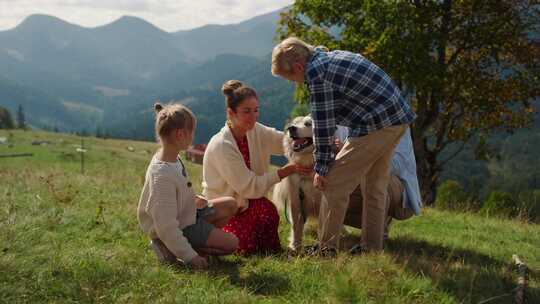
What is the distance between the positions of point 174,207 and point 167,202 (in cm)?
9

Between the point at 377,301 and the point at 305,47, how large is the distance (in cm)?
249

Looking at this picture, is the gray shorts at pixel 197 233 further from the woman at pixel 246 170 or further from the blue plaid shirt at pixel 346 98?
the blue plaid shirt at pixel 346 98

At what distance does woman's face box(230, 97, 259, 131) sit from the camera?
528cm

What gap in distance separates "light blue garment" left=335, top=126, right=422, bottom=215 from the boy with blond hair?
962 mm

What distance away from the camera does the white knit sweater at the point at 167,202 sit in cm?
445

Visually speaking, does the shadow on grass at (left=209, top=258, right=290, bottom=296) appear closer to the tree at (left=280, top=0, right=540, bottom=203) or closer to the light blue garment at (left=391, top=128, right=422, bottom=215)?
the light blue garment at (left=391, top=128, right=422, bottom=215)

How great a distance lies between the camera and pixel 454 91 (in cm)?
1980

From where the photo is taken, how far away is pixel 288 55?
4.81 meters

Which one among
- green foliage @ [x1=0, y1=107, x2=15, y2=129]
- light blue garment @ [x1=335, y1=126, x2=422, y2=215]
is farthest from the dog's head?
green foliage @ [x1=0, y1=107, x2=15, y2=129]

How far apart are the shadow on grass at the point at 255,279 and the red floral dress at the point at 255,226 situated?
456 mm

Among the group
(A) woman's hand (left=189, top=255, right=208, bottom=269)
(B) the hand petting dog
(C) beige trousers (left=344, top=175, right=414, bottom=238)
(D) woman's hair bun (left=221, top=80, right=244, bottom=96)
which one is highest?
(D) woman's hair bun (left=221, top=80, right=244, bottom=96)

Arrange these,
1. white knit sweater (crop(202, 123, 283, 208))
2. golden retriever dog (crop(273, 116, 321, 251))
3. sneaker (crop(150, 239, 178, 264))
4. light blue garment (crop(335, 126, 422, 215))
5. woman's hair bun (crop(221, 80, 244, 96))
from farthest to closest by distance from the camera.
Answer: light blue garment (crop(335, 126, 422, 215)), golden retriever dog (crop(273, 116, 321, 251)), white knit sweater (crop(202, 123, 283, 208)), woman's hair bun (crop(221, 80, 244, 96)), sneaker (crop(150, 239, 178, 264))

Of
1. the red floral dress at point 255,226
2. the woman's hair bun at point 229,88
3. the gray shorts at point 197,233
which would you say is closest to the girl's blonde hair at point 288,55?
the woman's hair bun at point 229,88

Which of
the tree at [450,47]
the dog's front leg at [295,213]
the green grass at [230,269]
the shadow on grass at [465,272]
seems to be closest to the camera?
the green grass at [230,269]
